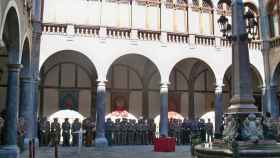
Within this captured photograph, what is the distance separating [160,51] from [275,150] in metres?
12.2

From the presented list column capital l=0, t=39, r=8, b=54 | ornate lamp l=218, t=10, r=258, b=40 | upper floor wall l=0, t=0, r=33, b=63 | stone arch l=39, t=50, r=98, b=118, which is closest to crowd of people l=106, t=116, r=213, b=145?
stone arch l=39, t=50, r=98, b=118

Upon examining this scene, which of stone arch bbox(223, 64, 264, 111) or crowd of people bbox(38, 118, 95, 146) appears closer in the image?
crowd of people bbox(38, 118, 95, 146)

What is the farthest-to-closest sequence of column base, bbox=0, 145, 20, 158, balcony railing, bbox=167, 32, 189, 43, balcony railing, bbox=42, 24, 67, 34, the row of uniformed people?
balcony railing, bbox=167, 32, 189, 43 → the row of uniformed people → balcony railing, bbox=42, 24, 67, 34 → column base, bbox=0, 145, 20, 158

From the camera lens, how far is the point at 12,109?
1274 cm

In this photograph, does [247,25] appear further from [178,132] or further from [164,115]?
[178,132]

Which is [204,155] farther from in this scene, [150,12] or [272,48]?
[272,48]

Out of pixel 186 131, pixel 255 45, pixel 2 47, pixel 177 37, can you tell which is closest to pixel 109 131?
pixel 186 131

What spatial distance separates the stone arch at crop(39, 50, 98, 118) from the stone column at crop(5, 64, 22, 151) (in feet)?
28.1

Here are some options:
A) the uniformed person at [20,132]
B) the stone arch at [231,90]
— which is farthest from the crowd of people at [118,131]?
the stone arch at [231,90]

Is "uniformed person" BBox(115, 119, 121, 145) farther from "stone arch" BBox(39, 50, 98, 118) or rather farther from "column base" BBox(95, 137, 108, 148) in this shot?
"stone arch" BBox(39, 50, 98, 118)

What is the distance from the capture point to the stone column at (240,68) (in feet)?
31.4

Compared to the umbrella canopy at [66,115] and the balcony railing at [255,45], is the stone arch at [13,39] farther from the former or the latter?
the balcony railing at [255,45]

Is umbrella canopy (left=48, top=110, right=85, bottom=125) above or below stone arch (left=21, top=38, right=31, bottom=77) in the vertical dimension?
below

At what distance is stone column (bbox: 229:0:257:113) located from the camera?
31.4 feet
